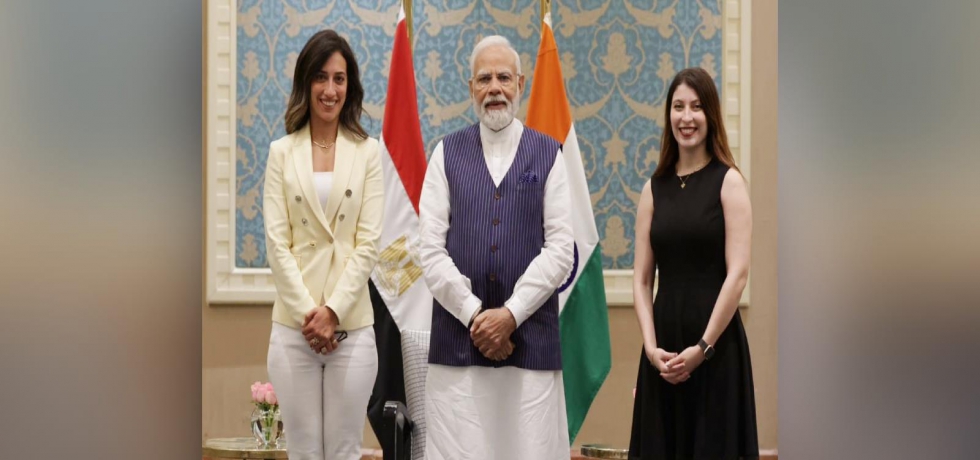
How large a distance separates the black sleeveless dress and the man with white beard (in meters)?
→ 0.26

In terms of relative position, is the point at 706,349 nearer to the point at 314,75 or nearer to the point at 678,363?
the point at 678,363

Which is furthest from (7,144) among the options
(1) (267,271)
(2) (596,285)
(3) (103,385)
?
(1) (267,271)

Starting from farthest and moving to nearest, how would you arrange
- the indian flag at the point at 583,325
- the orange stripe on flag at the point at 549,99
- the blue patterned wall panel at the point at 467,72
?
the blue patterned wall panel at the point at 467,72, the orange stripe on flag at the point at 549,99, the indian flag at the point at 583,325

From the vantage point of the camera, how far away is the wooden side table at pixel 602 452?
3953 mm

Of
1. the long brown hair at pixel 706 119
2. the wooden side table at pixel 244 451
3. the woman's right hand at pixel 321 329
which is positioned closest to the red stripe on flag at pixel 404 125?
the woman's right hand at pixel 321 329

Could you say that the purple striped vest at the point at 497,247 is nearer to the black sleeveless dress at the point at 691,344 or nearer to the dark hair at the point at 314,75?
the black sleeveless dress at the point at 691,344

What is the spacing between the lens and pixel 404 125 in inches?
132

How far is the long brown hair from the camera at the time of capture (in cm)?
263

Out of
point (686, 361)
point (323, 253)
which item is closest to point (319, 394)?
point (323, 253)

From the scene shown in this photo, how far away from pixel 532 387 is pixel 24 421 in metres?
1.85

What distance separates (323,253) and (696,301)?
1078mm

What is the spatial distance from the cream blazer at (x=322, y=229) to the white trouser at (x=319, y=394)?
0.08 metres

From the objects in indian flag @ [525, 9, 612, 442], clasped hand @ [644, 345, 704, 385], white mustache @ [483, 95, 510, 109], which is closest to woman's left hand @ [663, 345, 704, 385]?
clasped hand @ [644, 345, 704, 385]

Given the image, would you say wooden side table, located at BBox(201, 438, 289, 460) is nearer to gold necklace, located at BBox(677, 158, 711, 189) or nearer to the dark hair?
the dark hair
